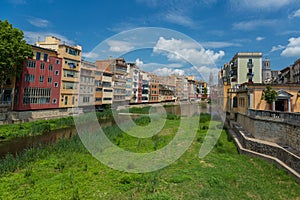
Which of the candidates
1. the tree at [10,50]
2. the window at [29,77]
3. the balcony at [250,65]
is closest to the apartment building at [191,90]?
the balcony at [250,65]

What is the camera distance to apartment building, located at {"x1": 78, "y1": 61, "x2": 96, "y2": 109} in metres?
30.2

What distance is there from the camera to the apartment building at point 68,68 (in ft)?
88.3

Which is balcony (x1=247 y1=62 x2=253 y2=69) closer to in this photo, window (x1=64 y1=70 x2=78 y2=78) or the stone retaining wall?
the stone retaining wall

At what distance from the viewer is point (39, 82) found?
79.2 feet

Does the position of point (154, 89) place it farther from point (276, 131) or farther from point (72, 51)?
point (276, 131)

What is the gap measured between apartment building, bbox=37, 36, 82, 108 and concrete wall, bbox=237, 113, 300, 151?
79.9 ft

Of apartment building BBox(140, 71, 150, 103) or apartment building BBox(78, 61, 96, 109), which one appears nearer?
apartment building BBox(78, 61, 96, 109)

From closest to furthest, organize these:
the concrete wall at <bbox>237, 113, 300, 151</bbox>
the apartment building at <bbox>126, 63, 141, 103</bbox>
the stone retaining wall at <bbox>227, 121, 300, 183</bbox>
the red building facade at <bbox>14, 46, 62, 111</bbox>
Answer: the stone retaining wall at <bbox>227, 121, 300, 183</bbox> < the concrete wall at <bbox>237, 113, 300, 151</bbox> < the red building facade at <bbox>14, 46, 62, 111</bbox> < the apartment building at <bbox>126, 63, 141, 103</bbox>

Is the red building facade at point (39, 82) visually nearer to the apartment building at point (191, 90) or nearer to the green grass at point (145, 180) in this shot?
the green grass at point (145, 180)

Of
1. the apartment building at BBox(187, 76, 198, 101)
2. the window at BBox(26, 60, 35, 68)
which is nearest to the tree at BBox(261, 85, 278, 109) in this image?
the window at BBox(26, 60, 35, 68)

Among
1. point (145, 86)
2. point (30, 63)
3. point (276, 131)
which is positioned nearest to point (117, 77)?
point (145, 86)

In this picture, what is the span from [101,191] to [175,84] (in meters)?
67.3

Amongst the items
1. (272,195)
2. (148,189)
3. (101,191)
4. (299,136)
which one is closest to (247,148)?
(299,136)

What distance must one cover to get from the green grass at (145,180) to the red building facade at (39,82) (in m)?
13.9
